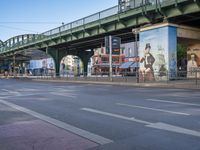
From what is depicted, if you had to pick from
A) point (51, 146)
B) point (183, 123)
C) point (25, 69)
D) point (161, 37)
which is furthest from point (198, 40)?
point (25, 69)

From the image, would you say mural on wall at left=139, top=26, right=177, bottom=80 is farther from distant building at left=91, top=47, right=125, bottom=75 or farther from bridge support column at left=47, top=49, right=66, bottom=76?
distant building at left=91, top=47, right=125, bottom=75

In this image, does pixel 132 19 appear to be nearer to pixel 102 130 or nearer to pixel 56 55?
pixel 102 130

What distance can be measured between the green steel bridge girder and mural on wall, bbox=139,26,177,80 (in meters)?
1.47

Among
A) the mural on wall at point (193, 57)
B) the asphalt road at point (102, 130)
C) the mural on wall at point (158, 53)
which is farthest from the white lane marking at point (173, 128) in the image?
the mural on wall at point (193, 57)

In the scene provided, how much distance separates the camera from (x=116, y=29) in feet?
120

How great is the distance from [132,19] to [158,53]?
5254mm

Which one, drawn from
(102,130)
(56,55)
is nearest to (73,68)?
(56,55)

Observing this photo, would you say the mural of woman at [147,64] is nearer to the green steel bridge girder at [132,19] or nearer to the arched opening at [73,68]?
the green steel bridge girder at [132,19]

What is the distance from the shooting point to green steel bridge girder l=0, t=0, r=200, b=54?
2753cm

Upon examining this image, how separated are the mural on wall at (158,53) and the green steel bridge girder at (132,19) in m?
1.47

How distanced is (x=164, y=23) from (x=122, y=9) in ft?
18.8

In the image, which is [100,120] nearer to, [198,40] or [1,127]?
[1,127]

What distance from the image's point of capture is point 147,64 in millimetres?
32906

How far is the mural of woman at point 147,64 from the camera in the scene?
31188mm
